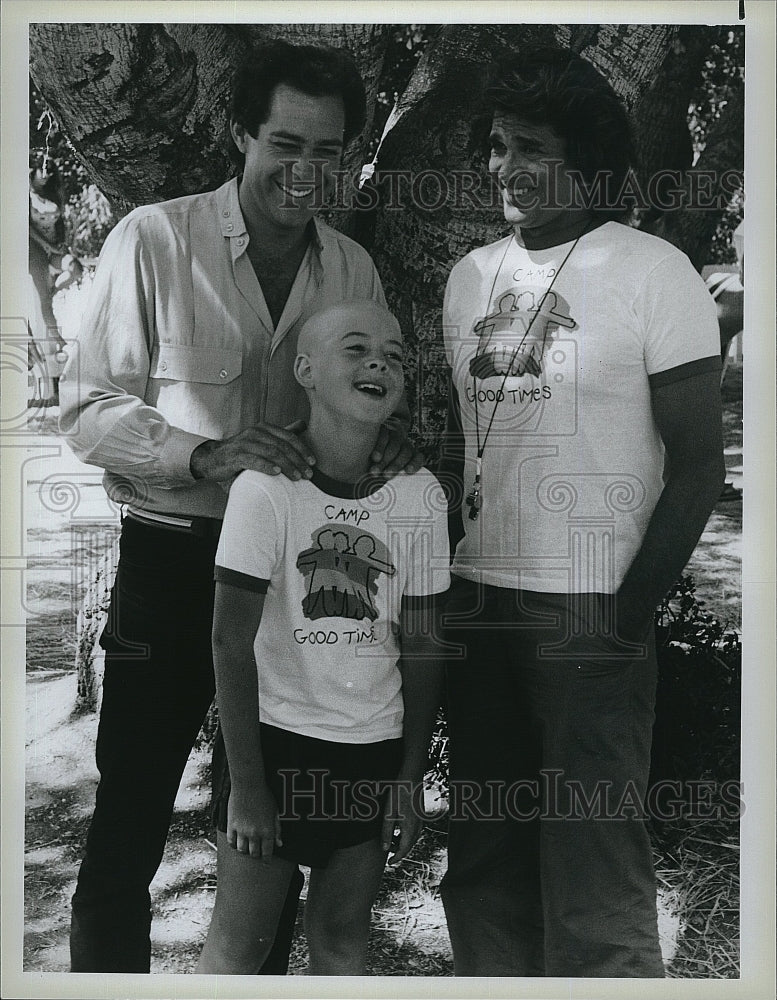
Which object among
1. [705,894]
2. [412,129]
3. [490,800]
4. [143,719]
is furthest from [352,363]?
[705,894]

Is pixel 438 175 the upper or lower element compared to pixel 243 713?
upper

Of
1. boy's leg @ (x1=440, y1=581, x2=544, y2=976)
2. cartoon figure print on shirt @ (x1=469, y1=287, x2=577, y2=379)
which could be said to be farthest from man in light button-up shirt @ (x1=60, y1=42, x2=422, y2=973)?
boy's leg @ (x1=440, y1=581, x2=544, y2=976)

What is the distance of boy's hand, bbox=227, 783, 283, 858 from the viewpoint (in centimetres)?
265

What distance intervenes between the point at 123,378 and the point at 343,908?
141cm

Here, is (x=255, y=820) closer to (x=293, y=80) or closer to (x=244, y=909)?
(x=244, y=909)

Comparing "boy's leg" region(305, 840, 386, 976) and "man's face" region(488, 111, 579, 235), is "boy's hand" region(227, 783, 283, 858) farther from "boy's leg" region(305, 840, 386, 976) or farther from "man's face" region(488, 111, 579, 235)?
"man's face" region(488, 111, 579, 235)

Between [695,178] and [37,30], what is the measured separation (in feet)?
5.48

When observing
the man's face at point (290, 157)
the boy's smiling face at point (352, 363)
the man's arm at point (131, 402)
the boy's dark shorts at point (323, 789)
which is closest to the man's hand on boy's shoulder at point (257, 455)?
the man's arm at point (131, 402)

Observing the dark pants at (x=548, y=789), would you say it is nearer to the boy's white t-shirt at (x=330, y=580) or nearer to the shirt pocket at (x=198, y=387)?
the boy's white t-shirt at (x=330, y=580)

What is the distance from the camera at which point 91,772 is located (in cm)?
272

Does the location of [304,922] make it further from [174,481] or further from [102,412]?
[102,412]

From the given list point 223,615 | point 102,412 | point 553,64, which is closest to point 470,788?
point 223,615

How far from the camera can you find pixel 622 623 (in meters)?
2.67

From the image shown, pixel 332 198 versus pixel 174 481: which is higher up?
pixel 332 198
